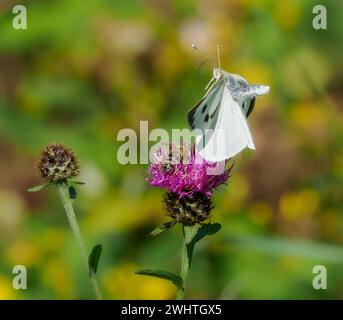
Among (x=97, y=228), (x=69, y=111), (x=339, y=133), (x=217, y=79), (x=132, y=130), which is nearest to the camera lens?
(x=217, y=79)

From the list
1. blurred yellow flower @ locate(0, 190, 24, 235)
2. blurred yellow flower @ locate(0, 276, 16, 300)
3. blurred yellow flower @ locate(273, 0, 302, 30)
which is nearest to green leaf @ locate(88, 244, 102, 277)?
blurred yellow flower @ locate(0, 276, 16, 300)

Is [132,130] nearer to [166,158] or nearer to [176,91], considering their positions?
[176,91]

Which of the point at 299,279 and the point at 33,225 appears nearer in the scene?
the point at 299,279

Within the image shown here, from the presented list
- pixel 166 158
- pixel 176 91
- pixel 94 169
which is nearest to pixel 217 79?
pixel 166 158

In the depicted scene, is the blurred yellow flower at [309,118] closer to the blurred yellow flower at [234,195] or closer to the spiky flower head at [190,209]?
the blurred yellow flower at [234,195]

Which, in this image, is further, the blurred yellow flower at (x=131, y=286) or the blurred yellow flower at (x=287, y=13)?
the blurred yellow flower at (x=287, y=13)

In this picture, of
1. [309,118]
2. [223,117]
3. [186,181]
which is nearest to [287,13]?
[309,118]

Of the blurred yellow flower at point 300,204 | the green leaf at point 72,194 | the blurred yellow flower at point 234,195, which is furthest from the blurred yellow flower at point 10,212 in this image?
the green leaf at point 72,194
